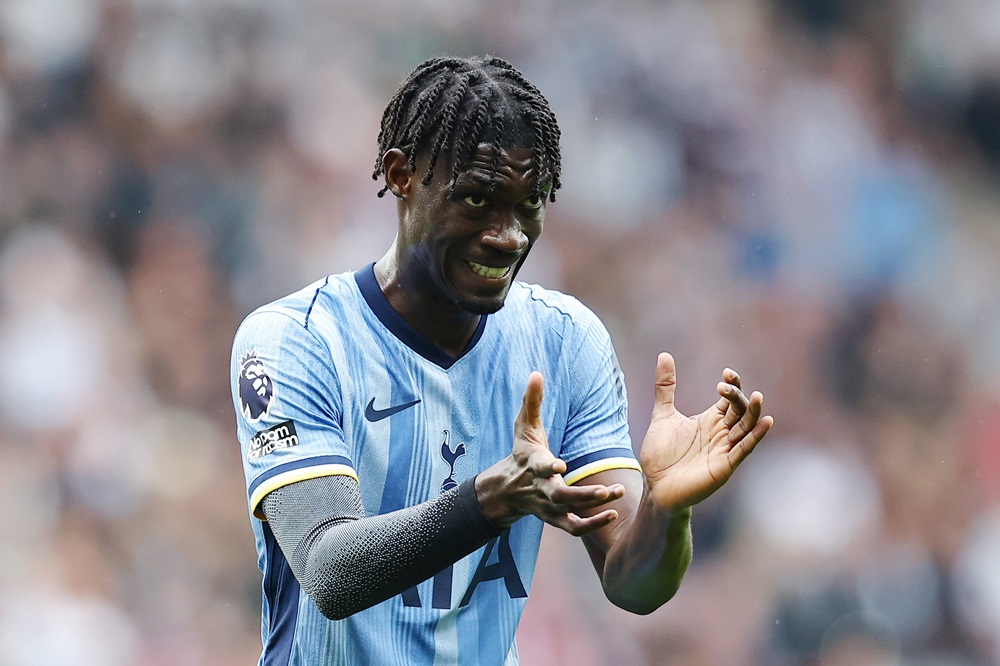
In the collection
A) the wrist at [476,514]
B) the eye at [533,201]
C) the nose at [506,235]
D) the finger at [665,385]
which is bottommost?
the wrist at [476,514]

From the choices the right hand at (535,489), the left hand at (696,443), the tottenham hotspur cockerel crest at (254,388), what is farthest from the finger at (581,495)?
the tottenham hotspur cockerel crest at (254,388)

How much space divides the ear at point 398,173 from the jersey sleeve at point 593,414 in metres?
0.63

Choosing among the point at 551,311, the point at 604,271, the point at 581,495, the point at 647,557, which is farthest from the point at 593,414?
the point at 604,271

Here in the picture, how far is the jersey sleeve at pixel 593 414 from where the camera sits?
3.31 meters

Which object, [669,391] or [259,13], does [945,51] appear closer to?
[259,13]

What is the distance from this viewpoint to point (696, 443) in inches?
114

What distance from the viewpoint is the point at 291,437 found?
289 centimetres

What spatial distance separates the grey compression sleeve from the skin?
0.24 ft

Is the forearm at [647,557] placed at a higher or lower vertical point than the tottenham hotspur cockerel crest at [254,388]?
lower

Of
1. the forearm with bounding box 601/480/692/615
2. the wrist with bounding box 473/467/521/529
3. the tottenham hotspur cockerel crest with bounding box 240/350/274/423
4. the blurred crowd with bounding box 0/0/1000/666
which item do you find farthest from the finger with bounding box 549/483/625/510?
the blurred crowd with bounding box 0/0/1000/666

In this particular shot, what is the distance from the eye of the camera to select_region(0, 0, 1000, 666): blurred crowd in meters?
6.04

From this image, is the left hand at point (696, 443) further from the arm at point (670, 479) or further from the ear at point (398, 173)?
the ear at point (398, 173)

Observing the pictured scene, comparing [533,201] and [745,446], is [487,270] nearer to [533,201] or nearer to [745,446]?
[533,201]

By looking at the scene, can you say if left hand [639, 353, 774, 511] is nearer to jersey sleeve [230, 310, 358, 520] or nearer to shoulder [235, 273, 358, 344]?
jersey sleeve [230, 310, 358, 520]
